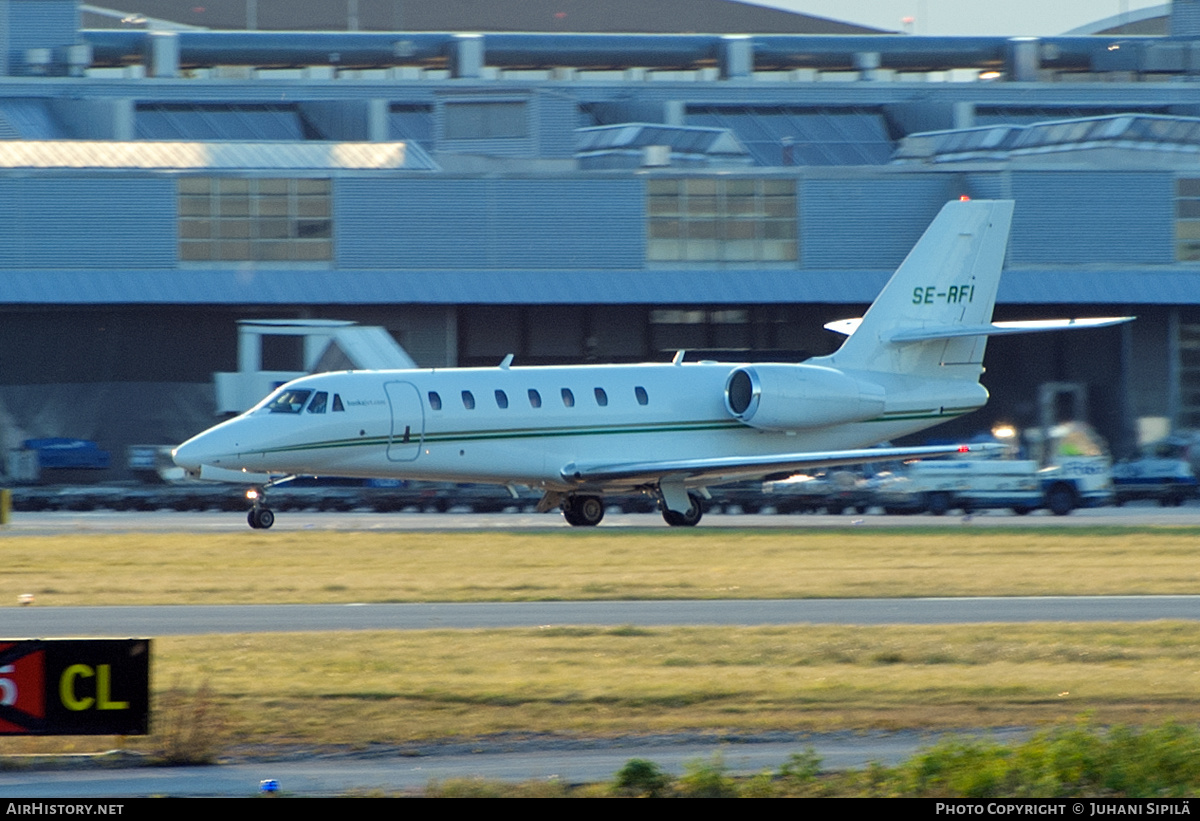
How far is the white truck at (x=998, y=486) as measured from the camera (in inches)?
1446

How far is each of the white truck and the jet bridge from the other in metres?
13.9

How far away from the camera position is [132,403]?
49.1m

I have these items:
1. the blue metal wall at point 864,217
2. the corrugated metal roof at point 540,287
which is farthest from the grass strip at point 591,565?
the blue metal wall at point 864,217

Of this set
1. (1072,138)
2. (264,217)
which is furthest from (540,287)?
(1072,138)

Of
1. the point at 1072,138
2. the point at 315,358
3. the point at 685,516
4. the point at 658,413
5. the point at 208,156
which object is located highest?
the point at 1072,138

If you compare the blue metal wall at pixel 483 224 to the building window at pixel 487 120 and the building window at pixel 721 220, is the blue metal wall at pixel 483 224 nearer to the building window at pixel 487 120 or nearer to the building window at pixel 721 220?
the building window at pixel 721 220

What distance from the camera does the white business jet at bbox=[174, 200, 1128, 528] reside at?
30344mm

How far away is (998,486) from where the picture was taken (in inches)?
1446

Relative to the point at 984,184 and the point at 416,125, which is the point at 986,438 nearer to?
the point at 984,184

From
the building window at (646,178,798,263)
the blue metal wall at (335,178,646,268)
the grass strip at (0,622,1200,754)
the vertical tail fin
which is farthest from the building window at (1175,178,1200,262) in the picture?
the grass strip at (0,622,1200,754)

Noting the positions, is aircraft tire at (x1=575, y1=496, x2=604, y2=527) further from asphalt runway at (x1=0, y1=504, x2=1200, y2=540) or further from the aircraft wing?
the aircraft wing

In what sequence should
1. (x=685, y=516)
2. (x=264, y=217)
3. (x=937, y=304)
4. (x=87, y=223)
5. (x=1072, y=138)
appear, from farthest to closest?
(x=1072, y=138) < (x=264, y=217) < (x=87, y=223) < (x=937, y=304) < (x=685, y=516)

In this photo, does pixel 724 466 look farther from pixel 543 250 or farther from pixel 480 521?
pixel 543 250

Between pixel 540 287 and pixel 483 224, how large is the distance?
9.22ft
